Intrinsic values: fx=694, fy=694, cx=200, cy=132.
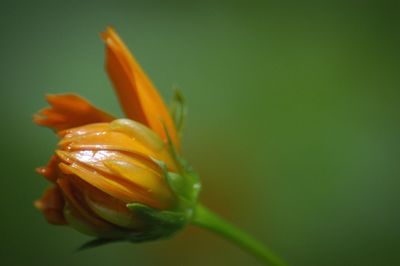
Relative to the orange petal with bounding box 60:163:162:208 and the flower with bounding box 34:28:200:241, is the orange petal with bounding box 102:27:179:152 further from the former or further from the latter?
the orange petal with bounding box 60:163:162:208

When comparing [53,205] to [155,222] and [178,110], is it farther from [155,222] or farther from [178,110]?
[178,110]

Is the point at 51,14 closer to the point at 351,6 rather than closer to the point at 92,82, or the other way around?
the point at 92,82

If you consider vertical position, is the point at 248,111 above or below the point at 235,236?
above

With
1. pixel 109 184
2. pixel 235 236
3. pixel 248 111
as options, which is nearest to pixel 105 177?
pixel 109 184

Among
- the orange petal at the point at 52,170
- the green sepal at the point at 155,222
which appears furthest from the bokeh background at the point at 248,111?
the orange petal at the point at 52,170

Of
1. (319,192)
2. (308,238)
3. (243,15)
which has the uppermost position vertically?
(243,15)

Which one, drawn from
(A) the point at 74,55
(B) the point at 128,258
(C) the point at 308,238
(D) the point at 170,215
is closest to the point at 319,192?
(C) the point at 308,238
